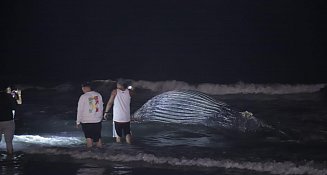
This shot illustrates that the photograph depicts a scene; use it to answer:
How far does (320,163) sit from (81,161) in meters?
5.15

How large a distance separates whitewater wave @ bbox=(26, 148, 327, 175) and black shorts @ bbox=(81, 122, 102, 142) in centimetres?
47

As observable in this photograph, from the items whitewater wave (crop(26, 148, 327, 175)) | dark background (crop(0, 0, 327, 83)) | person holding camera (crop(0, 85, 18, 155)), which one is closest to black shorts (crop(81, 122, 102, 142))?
whitewater wave (crop(26, 148, 327, 175))

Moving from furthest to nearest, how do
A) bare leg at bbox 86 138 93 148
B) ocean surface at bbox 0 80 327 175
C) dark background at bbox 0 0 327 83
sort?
1. dark background at bbox 0 0 327 83
2. bare leg at bbox 86 138 93 148
3. ocean surface at bbox 0 80 327 175

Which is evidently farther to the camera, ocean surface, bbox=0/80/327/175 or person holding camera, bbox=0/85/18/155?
person holding camera, bbox=0/85/18/155

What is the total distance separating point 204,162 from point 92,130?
113 inches

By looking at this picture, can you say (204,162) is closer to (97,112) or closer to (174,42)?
(97,112)

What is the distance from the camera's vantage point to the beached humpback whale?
16.3 m

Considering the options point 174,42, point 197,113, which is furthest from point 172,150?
point 174,42

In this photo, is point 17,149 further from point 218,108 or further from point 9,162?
point 218,108

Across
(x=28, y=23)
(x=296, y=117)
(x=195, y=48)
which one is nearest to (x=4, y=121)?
(x=296, y=117)

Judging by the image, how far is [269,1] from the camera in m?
73.8

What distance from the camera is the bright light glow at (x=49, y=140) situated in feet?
45.0

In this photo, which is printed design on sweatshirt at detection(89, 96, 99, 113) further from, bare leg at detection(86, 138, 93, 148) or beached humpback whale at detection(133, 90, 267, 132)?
beached humpback whale at detection(133, 90, 267, 132)

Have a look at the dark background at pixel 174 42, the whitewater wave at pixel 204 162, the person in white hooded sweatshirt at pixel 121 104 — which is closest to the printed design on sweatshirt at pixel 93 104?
the person in white hooded sweatshirt at pixel 121 104
